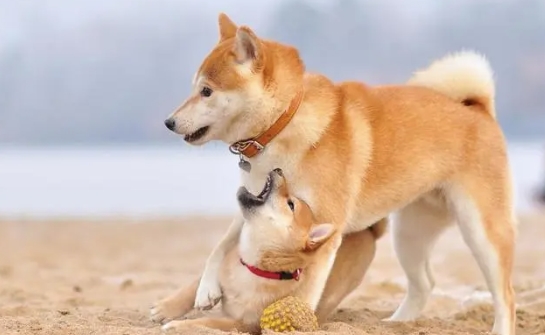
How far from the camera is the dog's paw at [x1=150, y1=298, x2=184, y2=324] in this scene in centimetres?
455

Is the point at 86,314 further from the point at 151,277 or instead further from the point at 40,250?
the point at 40,250

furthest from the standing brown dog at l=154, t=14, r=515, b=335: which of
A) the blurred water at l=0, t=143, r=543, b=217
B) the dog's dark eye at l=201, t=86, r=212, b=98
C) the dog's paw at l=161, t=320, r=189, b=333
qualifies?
the blurred water at l=0, t=143, r=543, b=217

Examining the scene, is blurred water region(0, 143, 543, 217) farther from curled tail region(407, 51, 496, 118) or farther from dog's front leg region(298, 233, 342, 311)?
dog's front leg region(298, 233, 342, 311)

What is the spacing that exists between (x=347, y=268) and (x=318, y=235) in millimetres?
686

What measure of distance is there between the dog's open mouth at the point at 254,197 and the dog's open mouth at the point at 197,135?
0.33 meters

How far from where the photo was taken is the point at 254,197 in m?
4.27

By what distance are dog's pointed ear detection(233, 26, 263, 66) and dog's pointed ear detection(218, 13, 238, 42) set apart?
32 cm

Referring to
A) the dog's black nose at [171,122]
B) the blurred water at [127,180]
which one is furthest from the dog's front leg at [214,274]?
the blurred water at [127,180]

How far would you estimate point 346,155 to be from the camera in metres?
4.47

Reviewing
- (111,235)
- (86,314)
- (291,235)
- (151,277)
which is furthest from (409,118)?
(111,235)

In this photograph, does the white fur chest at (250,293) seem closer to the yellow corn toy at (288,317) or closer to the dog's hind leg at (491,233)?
the yellow corn toy at (288,317)

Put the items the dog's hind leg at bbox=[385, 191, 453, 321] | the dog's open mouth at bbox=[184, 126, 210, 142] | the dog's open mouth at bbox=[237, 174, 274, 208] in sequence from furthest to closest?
the dog's hind leg at bbox=[385, 191, 453, 321]
the dog's open mouth at bbox=[184, 126, 210, 142]
the dog's open mouth at bbox=[237, 174, 274, 208]

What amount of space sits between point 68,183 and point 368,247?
1042 centimetres

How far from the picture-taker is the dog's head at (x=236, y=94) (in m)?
4.29
